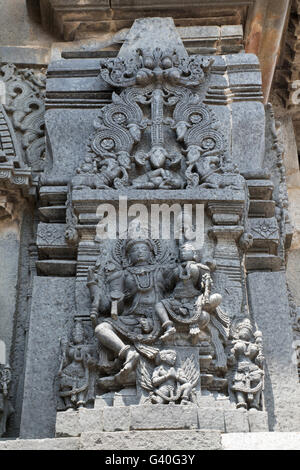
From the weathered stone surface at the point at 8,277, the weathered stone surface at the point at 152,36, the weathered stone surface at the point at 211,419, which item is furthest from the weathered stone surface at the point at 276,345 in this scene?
the weathered stone surface at the point at 152,36

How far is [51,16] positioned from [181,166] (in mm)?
2101

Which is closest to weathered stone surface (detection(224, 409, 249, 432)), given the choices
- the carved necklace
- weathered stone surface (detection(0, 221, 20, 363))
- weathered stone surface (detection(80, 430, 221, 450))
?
weathered stone surface (detection(80, 430, 221, 450))

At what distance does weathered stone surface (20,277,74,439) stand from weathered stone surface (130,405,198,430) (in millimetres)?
713

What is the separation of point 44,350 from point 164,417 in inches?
43.2

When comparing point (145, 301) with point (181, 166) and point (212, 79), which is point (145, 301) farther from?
point (212, 79)

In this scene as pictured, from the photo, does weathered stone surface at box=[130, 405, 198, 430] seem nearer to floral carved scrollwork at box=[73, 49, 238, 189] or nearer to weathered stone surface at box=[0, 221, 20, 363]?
weathered stone surface at box=[0, 221, 20, 363]

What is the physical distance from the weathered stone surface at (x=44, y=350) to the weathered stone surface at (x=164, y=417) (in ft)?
2.34

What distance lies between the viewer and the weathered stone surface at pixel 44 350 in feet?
15.1

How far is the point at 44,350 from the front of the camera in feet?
15.9

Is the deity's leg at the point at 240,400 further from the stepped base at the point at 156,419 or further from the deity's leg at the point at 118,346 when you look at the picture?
the deity's leg at the point at 118,346

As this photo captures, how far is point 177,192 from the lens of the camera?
529 cm

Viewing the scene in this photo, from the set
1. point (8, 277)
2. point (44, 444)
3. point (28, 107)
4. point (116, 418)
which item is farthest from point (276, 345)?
point (28, 107)

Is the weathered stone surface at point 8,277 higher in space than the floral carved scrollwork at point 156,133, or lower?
lower

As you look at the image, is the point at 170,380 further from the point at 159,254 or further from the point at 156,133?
the point at 156,133
